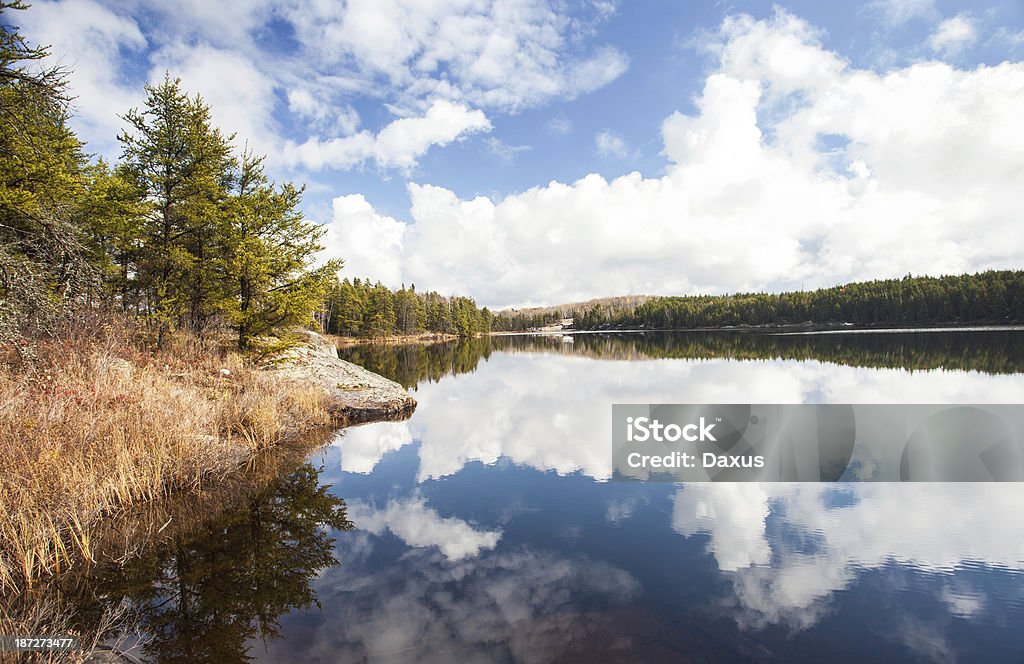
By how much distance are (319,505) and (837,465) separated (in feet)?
39.9

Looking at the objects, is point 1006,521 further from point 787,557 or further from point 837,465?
point 787,557

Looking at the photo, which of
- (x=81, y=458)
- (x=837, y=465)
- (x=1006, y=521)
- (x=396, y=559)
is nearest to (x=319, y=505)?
(x=396, y=559)

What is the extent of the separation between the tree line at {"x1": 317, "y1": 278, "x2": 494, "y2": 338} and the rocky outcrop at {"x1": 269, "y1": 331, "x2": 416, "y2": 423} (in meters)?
47.6

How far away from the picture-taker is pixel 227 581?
19.7 ft

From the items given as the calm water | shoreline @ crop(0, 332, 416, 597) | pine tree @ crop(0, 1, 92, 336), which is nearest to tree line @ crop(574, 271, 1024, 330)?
the calm water

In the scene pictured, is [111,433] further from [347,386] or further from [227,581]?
[347,386]

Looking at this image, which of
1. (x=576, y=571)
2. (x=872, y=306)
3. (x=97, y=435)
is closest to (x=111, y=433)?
(x=97, y=435)

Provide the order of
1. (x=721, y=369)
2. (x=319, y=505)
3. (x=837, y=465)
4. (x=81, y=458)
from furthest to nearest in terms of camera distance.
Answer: (x=721, y=369) < (x=837, y=465) < (x=319, y=505) < (x=81, y=458)

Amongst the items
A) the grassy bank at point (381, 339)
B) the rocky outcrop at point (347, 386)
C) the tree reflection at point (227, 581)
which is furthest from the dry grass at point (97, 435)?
the grassy bank at point (381, 339)

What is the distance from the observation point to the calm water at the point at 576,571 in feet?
16.2

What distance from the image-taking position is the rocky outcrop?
17.8 meters

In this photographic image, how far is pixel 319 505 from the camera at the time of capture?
8.98m

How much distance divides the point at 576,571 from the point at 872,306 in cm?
14198

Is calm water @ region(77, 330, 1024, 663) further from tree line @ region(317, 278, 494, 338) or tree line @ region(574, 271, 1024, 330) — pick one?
tree line @ region(574, 271, 1024, 330)
